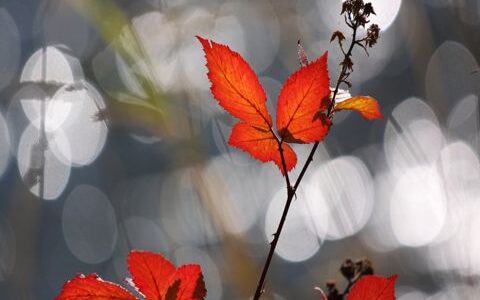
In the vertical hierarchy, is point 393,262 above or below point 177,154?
below

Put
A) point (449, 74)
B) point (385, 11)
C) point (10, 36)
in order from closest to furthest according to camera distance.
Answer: point (449, 74) → point (10, 36) → point (385, 11)

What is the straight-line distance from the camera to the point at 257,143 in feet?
1.28

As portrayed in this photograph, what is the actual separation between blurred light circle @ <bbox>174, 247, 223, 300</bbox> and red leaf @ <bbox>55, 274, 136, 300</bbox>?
3587 millimetres

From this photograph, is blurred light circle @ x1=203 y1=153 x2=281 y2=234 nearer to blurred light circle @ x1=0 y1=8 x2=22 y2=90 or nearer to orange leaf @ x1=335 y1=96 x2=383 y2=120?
blurred light circle @ x1=0 y1=8 x2=22 y2=90

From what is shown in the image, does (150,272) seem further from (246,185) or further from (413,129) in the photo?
(413,129)

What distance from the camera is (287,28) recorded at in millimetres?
1168

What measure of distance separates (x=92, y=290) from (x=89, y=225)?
3809mm

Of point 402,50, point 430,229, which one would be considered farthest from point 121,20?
point 402,50

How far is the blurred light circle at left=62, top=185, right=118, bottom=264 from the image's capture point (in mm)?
3927

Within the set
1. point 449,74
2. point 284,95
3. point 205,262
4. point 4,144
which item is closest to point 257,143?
point 284,95

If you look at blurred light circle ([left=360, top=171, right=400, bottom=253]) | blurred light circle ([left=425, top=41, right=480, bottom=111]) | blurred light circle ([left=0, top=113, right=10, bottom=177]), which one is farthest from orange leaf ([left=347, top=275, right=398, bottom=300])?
blurred light circle ([left=360, top=171, right=400, bottom=253])

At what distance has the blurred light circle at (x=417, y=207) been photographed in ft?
14.8

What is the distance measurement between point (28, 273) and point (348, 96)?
2.08 feet

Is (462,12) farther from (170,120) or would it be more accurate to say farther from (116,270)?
(116,270)
